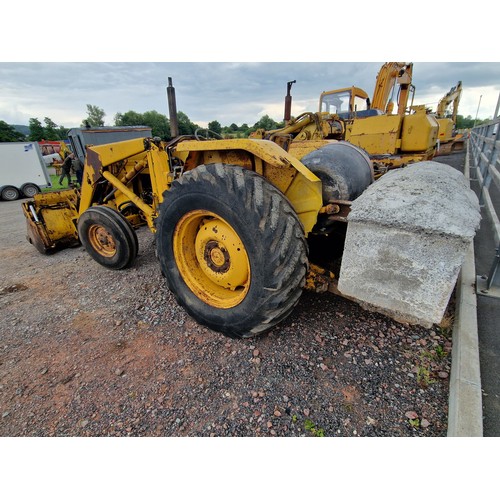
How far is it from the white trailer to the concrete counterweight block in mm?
14375

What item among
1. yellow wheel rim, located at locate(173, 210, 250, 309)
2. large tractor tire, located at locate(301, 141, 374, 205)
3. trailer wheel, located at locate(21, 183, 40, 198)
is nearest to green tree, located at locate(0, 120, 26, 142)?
trailer wheel, located at locate(21, 183, 40, 198)

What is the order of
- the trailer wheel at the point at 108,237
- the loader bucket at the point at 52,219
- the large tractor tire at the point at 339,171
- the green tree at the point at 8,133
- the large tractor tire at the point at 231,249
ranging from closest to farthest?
1. the large tractor tire at the point at 231,249
2. the large tractor tire at the point at 339,171
3. the trailer wheel at the point at 108,237
4. the loader bucket at the point at 52,219
5. the green tree at the point at 8,133

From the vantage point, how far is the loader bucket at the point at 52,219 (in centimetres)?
445

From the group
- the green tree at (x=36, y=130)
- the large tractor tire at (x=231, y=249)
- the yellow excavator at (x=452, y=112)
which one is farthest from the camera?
the green tree at (x=36, y=130)

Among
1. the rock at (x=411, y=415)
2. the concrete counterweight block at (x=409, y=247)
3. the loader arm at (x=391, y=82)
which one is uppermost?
the loader arm at (x=391, y=82)

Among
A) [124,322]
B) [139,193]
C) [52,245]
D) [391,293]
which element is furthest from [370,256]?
[52,245]

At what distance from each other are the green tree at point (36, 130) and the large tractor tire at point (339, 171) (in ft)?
172

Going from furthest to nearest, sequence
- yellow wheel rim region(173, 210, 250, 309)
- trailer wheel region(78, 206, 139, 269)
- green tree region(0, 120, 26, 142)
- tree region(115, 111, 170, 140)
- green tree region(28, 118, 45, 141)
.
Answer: tree region(115, 111, 170, 140) < green tree region(28, 118, 45, 141) < green tree region(0, 120, 26, 142) < trailer wheel region(78, 206, 139, 269) < yellow wheel rim region(173, 210, 250, 309)

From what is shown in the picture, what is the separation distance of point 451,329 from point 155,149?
3263 mm

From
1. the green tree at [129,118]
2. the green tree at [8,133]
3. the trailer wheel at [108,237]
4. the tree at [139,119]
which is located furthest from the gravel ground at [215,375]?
the green tree at [129,118]

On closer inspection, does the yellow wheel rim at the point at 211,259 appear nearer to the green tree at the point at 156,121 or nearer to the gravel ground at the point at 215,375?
the gravel ground at the point at 215,375

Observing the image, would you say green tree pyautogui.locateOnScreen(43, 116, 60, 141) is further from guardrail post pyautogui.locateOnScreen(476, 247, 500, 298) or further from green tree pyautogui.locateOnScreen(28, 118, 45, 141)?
guardrail post pyautogui.locateOnScreen(476, 247, 500, 298)

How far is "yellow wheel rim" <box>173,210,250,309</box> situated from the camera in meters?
2.19

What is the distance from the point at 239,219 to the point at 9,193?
14761mm
